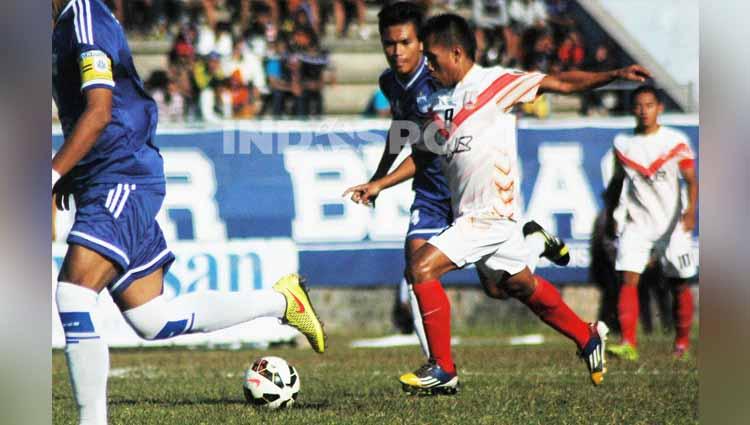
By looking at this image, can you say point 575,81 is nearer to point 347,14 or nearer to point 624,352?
point 624,352

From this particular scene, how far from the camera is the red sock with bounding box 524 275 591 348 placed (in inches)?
284

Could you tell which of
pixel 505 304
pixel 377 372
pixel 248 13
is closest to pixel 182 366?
pixel 377 372

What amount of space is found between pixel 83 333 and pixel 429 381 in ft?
8.01

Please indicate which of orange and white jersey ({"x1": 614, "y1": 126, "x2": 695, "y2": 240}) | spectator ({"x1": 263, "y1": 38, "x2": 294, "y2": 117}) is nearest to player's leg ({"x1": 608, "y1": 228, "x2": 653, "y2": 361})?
orange and white jersey ({"x1": 614, "y1": 126, "x2": 695, "y2": 240})

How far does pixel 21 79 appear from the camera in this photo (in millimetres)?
3107

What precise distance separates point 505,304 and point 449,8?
452 centimetres

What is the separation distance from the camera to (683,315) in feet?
33.6

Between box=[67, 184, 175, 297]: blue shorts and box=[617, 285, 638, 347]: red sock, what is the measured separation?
5253mm

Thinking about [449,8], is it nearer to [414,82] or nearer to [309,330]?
[414,82]

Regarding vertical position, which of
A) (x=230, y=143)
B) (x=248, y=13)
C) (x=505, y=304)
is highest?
(x=248, y=13)

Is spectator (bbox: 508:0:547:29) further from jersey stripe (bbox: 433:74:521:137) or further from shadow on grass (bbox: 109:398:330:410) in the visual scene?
shadow on grass (bbox: 109:398:330:410)

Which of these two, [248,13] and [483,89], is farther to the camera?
[248,13]

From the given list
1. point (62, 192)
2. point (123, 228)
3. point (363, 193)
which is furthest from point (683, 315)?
point (62, 192)


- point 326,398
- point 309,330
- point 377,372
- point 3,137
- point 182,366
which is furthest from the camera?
point 182,366
